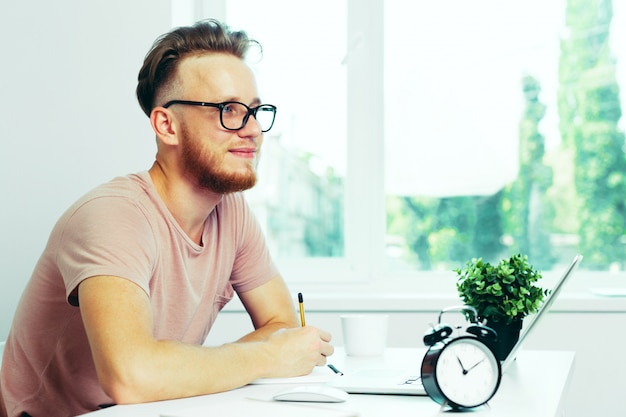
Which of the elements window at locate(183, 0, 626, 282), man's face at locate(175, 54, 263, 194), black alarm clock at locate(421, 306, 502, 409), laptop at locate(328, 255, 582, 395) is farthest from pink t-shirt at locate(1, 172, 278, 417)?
window at locate(183, 0, 626, 282)

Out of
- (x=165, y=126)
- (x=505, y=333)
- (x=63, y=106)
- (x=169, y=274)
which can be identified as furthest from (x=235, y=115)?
(x=63, y=106)

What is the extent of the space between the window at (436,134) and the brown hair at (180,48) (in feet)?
3.65

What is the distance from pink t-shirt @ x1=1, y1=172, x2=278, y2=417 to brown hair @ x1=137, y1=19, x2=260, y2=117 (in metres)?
0.25

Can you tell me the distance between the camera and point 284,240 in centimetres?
309

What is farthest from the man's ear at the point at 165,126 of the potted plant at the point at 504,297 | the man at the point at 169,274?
the potted plant at the point at 504,297

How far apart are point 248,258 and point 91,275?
2.06ft

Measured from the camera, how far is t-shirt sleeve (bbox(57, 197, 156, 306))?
1.51 metres

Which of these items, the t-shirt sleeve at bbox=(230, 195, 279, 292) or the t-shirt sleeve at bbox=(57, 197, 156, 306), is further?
the t-shirt sleeve at bbox=(230, 195, 279, 292)

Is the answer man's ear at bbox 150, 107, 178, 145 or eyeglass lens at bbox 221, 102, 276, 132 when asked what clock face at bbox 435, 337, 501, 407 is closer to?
eyeglass lens at bbox 221, 102, 276, 132

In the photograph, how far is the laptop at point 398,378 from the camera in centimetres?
139

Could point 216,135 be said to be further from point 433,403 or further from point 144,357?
point 433,403

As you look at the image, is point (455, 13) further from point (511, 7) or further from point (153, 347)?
point (153, 347)

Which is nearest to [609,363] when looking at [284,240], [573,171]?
[573,171]

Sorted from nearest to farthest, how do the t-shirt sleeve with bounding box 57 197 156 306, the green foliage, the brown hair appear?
the t-shirt sleeve with bounding box 57 197 156 306 → the green foliage → the brown hair
